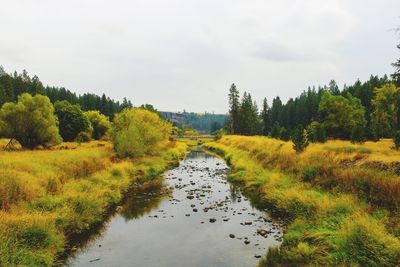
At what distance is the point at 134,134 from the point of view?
41594 mm

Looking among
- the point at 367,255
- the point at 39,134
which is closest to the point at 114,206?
the point at 367,255

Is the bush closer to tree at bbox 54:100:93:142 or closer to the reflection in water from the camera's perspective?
tree at bbox 54:100:93:142

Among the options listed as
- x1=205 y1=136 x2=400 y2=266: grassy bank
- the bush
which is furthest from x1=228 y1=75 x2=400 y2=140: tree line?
the bush

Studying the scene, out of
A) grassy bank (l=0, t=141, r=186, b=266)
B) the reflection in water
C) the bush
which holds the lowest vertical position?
the reflection in water

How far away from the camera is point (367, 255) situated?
11.9 meters

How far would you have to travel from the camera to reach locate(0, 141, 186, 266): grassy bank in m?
13.5

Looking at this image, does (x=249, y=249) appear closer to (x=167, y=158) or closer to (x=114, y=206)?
(x=114, y=206)

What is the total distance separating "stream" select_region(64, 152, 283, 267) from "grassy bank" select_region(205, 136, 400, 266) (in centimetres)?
151

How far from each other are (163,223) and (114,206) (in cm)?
519

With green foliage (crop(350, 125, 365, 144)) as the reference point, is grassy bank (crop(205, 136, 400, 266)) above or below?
below

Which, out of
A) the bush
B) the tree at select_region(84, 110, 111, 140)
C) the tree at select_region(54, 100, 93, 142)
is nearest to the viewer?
the tree at select_region(54, 100, 93, 142)

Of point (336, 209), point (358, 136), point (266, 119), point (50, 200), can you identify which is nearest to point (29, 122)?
point (50, 200)

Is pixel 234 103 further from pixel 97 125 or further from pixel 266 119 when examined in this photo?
pixel 97 125

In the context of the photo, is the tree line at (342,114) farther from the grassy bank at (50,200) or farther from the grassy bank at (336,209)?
the grassy bank at (50,200)
